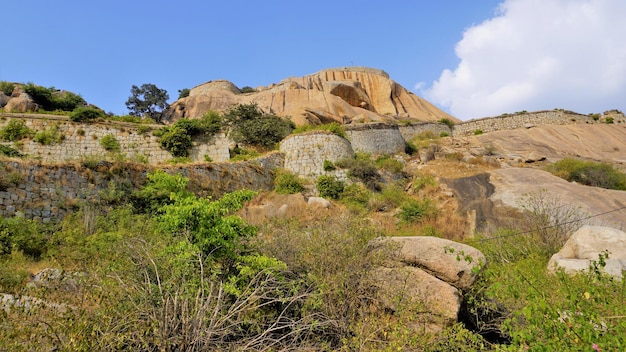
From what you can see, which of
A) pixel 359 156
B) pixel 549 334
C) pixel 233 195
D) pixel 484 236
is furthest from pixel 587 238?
pixel 359 156

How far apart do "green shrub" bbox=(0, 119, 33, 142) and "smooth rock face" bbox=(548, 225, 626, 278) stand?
22285 millimetres

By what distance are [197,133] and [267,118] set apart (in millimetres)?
4420

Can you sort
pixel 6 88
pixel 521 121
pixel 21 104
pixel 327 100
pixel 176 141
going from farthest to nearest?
pixel 327 100
pixel 521 121
pixel 6 88
pixel 21 104
pixel 176 141

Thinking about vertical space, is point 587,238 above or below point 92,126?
below

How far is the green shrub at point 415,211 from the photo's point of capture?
43.2 feet

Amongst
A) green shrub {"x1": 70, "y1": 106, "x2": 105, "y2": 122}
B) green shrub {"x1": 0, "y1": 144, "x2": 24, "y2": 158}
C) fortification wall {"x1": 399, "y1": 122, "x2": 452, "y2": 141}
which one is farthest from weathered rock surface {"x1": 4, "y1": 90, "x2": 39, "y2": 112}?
fortification wall {"x1": 399, "y1": 122, "x2": 452, "y2": 141}

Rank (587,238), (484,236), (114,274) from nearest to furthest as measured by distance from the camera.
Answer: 1. (114,274)
2. (587,238)
3. (484,236)

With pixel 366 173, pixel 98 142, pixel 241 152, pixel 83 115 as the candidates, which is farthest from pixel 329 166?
pixel 83 115

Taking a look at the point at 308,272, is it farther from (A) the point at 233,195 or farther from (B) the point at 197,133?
(B) the point at 197,133

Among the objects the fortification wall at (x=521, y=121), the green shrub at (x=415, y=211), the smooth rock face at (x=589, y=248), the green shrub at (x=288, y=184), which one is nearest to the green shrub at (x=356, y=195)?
the green shrub at (x=415, y=211)

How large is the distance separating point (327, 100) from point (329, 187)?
619 inches

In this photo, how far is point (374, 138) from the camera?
21578mm

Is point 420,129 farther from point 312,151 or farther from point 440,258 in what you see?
point 440,258

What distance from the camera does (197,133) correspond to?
68.5ft
